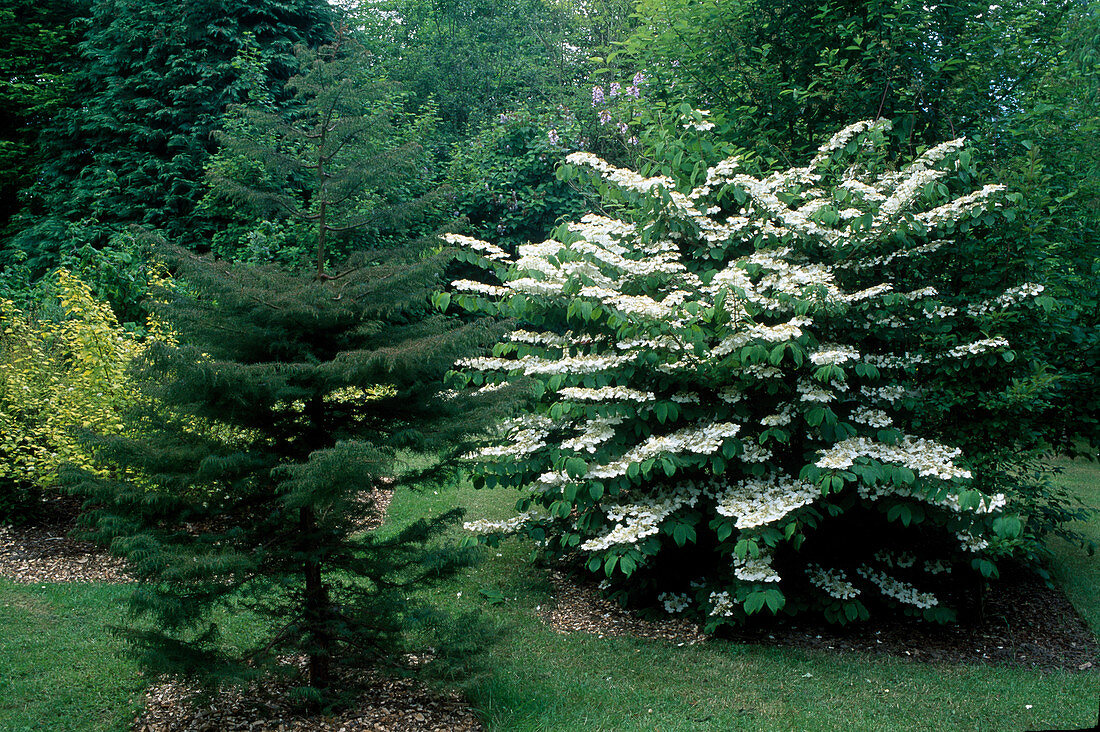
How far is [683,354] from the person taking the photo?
4902 millimetres

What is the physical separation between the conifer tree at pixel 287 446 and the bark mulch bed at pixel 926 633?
225 cm

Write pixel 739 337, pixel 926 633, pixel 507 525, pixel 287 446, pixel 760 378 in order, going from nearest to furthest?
pixel 287 446
pixel 739 337
pixel 760 378
pixel 926 633
pixel 507 525

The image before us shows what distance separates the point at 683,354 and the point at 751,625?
2254 millimetres

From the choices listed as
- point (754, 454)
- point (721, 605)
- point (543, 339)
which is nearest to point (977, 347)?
point (754, 454)

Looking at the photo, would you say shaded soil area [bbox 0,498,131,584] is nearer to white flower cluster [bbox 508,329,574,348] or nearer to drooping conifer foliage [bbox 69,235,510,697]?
drooping conifer foliage [bbox 69,235,510,697]

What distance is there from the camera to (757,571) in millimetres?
4637

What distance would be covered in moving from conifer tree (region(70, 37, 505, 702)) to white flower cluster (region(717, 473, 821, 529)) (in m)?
1.73

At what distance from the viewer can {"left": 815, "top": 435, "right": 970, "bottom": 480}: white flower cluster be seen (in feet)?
14.5

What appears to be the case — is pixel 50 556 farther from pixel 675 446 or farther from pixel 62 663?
pixel 675 446

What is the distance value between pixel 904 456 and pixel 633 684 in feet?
7.03

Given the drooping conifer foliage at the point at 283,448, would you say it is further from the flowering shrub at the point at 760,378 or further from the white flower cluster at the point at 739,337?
the white flower cluster at the point at 739,337

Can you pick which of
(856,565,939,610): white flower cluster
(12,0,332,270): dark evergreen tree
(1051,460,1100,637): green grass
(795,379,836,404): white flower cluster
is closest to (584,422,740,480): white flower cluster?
(795,379,836,404): white flower cluster

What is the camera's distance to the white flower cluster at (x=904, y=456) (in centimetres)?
441

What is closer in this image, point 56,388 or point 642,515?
point 642,515
